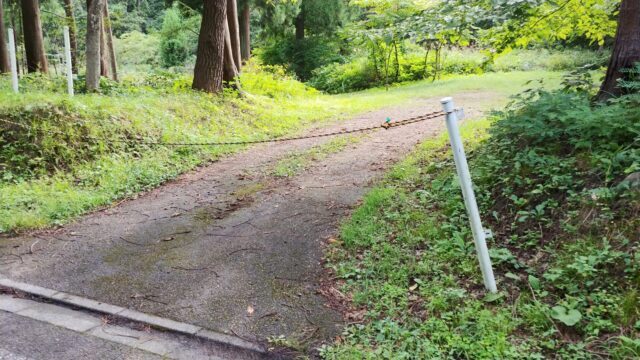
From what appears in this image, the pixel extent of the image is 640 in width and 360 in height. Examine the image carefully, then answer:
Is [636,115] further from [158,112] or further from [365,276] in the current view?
[158,112]

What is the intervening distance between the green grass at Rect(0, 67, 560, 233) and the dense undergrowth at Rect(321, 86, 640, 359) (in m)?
2.31

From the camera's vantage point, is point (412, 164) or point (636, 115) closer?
point (636, 115)

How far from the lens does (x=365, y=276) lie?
4098 mm

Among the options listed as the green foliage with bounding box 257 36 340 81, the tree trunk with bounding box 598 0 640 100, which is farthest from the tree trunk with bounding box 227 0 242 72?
the tree trunk with bounding box 598 0 640 100

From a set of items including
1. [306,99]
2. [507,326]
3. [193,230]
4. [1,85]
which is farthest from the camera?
[306,99]

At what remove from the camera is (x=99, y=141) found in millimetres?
7418

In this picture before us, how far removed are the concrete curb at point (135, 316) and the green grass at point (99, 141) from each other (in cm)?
175

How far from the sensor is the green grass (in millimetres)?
6199

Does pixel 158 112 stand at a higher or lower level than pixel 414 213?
higher

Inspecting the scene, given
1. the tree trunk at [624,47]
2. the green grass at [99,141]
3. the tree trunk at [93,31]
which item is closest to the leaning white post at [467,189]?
the tree trunk at [624,47]

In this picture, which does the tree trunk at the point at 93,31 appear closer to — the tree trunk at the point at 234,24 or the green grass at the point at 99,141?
the green grass at the point at 99,141

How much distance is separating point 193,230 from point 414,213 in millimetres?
2513

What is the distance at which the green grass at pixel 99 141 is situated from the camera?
620cm

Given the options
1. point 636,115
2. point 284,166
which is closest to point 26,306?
point 284,166
